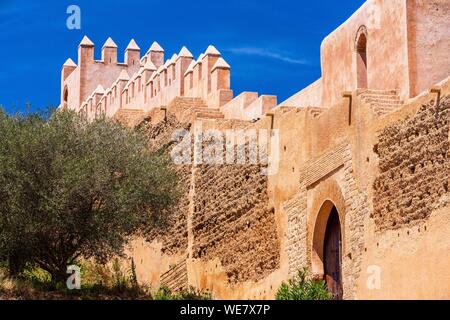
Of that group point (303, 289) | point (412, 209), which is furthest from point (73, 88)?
point (412, 209)

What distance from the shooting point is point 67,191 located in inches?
878

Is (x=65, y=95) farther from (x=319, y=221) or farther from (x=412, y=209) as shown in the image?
(x=412, y=209)

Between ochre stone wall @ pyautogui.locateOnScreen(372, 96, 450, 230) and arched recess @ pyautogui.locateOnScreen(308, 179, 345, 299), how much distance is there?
175 cm

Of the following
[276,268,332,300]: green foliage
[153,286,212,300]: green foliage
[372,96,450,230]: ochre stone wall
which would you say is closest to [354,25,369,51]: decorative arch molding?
[372,96,450,230]: ochre stone wall

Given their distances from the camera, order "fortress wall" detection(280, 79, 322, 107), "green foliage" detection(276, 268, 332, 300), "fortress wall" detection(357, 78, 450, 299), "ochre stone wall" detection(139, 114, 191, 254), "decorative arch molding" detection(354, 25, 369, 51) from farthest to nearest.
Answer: "ochre stone wall" detection(139, 114, 191, 254), "fortress wall" detection(280, 79, 322, 107), "decorative arch molding" detection(354, 25, 369, 51), "green foliage" detection(276, 268, 332, 300), "fortress wall" detection(357, 78, 450, 299)

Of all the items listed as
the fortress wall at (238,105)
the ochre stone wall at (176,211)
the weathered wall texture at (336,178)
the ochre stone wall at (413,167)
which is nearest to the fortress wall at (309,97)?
the weathered wall texture at (336,178)

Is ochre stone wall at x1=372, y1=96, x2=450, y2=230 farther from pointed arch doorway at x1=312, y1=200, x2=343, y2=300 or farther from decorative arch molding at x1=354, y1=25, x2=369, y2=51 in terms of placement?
decorative arch molding at x1=354, y1=25, x2=369, y2=51

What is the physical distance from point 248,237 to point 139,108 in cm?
927

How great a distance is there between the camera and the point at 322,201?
20.4 m

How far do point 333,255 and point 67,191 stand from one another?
17.2ft

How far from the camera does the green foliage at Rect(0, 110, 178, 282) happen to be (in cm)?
2234

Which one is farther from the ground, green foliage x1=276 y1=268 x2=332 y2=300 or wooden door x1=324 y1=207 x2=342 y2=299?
wooden door x1=324 y1=207 x2=342 y2=299

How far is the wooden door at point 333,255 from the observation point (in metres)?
20.2

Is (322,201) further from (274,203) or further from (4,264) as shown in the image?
(4,264)
